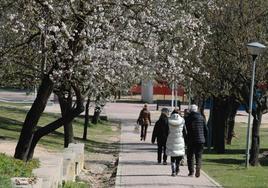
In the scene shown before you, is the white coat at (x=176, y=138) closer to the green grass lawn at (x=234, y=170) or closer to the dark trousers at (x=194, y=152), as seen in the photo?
the dark trousers at (x=194, y=152)

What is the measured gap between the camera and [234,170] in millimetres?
Answer: 18906

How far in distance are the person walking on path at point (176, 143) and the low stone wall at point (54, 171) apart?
241 centimetres

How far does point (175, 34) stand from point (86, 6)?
2679 mm

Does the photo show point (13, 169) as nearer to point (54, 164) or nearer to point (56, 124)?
point (54, 164)

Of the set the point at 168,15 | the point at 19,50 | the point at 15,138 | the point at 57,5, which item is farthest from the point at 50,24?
the point at 15,138

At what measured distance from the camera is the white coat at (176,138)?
16.1m

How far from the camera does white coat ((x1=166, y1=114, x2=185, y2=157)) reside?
1609 centimetres

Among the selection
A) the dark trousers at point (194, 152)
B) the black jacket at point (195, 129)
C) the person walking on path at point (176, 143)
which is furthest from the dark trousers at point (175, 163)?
the black jacket at point (195, 129)

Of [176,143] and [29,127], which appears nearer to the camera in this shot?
[29,127]

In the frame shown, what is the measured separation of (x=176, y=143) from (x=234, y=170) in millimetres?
3425

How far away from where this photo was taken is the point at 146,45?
13.6m

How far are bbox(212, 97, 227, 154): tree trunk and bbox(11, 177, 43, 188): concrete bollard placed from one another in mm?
18662

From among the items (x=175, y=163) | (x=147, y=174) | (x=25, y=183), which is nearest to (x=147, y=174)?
(x=147, y=174)

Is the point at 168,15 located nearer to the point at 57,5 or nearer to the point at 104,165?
the point at 57,5
